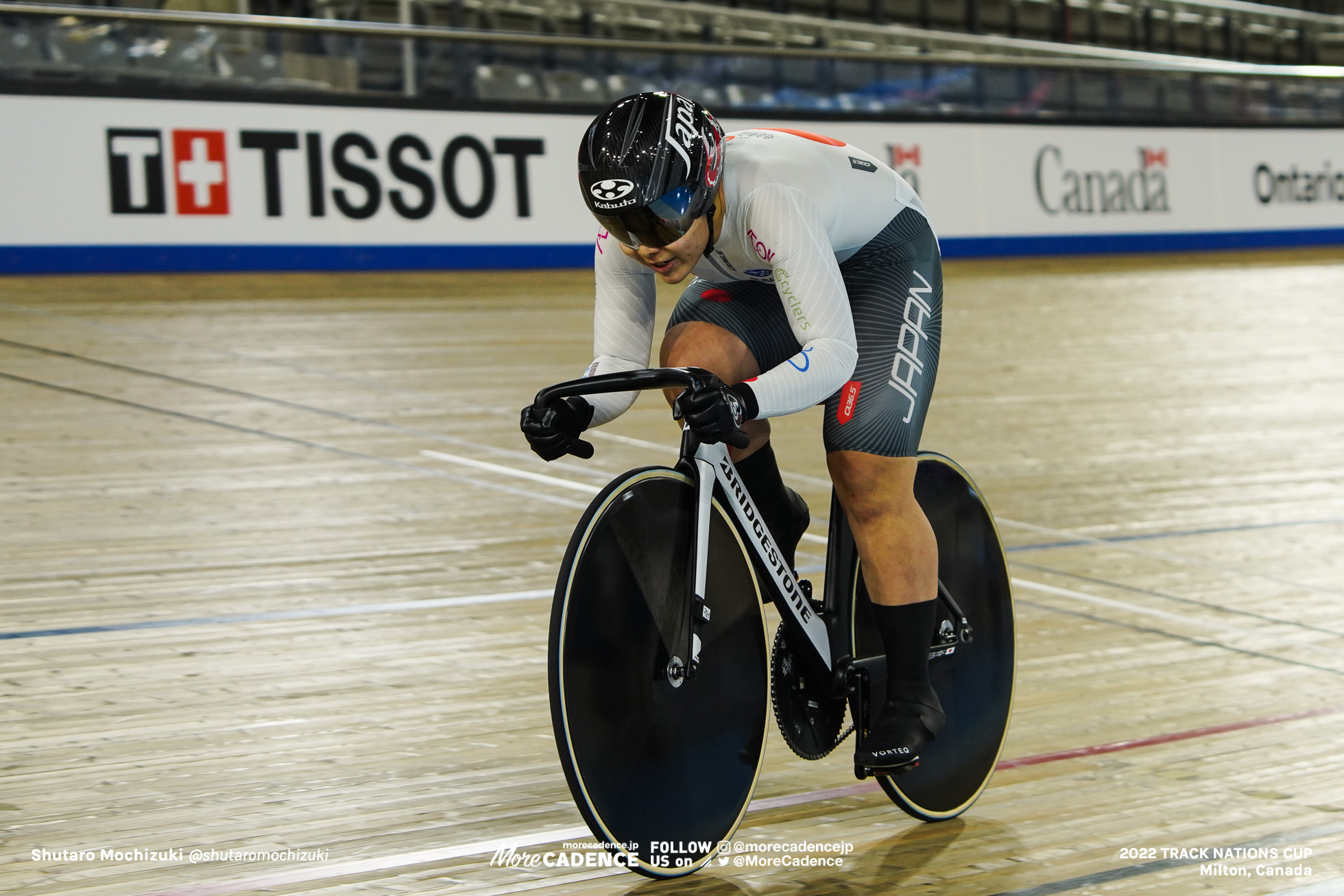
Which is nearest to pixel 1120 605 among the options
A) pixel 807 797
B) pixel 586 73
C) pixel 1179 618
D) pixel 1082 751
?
pixel 1179 618

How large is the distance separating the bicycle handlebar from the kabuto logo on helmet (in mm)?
236

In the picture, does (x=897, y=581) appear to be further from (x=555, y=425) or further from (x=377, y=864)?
(x=377, y=864)

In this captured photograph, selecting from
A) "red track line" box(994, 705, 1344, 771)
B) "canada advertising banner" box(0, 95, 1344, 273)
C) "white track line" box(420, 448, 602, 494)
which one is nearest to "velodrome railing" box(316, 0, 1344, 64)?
"canada advertising banner" box(0, 95, 1344, 273)

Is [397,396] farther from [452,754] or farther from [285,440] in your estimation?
[452,754]

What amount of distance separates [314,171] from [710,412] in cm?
596

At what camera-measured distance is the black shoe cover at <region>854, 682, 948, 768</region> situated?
2170 millimetres

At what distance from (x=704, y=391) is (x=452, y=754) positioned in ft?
3.53

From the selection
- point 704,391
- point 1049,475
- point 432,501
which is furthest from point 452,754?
point 1049,475

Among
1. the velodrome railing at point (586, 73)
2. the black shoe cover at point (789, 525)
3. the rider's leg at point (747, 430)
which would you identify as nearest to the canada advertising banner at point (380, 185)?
the velodrome railing at point (586, 73)

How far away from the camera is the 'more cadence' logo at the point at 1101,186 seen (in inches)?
384

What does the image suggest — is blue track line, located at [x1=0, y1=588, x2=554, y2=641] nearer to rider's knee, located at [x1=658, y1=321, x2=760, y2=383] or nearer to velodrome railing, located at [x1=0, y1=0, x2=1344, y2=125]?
rider's knee, located at [x1=658, y1=321, x2=760, y2=383]

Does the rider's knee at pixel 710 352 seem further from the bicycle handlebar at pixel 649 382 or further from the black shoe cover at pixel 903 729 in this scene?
the black shoe cover at pixel 903 729

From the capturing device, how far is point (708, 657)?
2.03m

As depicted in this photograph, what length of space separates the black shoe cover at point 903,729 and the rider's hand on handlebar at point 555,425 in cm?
65
